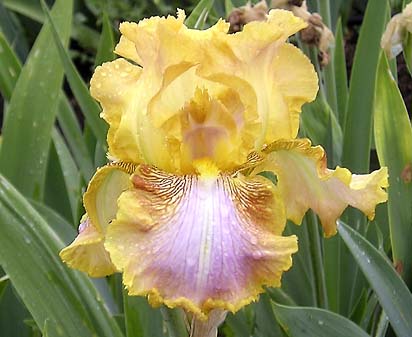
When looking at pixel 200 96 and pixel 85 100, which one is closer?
pixel 200 96

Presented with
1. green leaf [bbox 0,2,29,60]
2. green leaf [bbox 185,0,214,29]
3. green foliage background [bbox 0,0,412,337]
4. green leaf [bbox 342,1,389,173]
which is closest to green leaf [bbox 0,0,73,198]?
green foliage background [bbox 0,0,412,337]

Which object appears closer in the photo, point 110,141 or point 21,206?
point 110,141

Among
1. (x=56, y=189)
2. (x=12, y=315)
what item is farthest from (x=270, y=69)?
(x=56, y=189)

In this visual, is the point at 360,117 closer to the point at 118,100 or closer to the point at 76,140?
the point at 76,140

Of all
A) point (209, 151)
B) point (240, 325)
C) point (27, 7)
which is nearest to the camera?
point (209, 151)

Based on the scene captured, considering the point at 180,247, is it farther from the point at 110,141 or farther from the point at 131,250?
the point at 110,141

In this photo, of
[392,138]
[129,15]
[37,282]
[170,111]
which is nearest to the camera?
[170,111]

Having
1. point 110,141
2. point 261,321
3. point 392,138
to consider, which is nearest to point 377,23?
point 392,138
